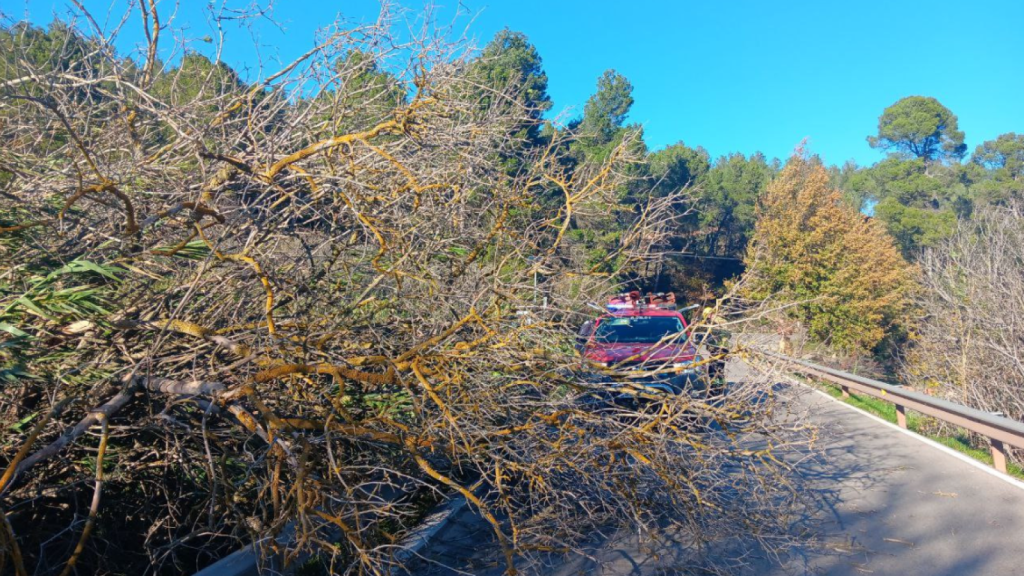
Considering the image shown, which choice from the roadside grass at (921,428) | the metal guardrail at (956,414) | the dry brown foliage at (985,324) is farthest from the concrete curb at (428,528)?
the dry brown foliage at (985,324)

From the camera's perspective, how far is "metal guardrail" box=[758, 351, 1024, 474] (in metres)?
7.10

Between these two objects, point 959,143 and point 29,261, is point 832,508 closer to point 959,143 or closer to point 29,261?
point 29,261

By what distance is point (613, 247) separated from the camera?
6.96 meters

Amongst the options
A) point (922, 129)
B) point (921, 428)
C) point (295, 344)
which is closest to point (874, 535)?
point (295, 344)

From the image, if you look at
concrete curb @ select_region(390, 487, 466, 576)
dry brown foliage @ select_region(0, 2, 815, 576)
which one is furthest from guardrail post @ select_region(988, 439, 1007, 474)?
concrete curb @ select_region(390, 487, 466, 576)

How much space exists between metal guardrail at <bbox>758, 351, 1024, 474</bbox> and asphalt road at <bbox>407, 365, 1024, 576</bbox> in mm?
288

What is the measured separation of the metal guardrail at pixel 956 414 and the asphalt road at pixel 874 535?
29 cm

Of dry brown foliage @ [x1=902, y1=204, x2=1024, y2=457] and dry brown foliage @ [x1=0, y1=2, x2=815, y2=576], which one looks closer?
dry brown foliage @ [x1=0, y1=2, x2=815, y2=576]

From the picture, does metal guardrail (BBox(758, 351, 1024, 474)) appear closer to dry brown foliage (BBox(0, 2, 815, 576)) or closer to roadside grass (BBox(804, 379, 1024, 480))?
roadside grass (BBox(804, 379, 1024, 480))

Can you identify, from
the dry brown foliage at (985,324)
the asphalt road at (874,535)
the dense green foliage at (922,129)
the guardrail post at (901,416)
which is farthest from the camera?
the dense green foliage at (922,129)

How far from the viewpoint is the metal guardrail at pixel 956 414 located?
7.10 m

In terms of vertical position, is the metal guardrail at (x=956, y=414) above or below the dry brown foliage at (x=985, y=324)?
below

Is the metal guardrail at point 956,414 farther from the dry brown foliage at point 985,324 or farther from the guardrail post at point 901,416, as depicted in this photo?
the dry brown foliage at point 985,324

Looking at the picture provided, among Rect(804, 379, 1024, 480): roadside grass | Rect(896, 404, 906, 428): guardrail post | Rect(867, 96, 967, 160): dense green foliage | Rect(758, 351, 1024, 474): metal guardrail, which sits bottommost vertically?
Rect(804, 379, 1024, 480): roadside grass
